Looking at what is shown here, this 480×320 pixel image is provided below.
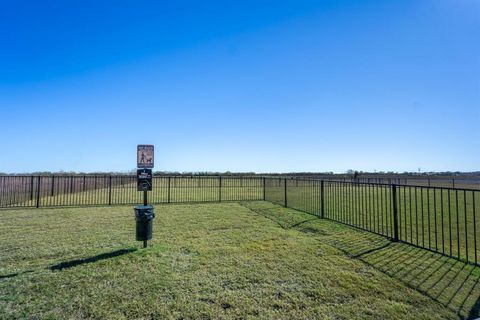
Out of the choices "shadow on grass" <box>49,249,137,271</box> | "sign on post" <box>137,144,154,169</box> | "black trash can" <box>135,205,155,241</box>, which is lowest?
"shadow on grass" <box>49,249,137,271</box>

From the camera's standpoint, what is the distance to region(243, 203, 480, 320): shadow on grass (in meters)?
3.35

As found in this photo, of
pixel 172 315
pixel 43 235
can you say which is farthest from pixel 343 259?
pixel 43 235

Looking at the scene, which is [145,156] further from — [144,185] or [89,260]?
[89,260]

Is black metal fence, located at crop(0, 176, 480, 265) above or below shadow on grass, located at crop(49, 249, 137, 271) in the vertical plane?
above

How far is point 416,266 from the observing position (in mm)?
4430

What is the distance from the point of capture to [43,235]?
670 centimetres

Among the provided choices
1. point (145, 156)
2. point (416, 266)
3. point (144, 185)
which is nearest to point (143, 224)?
point (144, 185)

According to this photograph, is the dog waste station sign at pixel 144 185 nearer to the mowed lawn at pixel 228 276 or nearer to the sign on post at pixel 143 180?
the sign on post at pixel 143 180

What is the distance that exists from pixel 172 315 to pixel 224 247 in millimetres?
2681

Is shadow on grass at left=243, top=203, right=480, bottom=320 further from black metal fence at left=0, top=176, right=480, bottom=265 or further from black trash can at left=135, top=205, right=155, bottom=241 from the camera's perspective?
black trash can at left=135, top=205, right=155, bottom=241

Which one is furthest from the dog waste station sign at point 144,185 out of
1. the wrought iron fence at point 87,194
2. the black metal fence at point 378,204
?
the wrought iron fence at point 87,194

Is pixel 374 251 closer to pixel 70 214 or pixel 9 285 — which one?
pixel 9 285

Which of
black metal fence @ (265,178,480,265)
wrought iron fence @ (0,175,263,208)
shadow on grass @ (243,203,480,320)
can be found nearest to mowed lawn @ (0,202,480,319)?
shadow on grass @ (243,203,480,320)

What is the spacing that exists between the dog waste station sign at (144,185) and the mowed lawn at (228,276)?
0.39m
